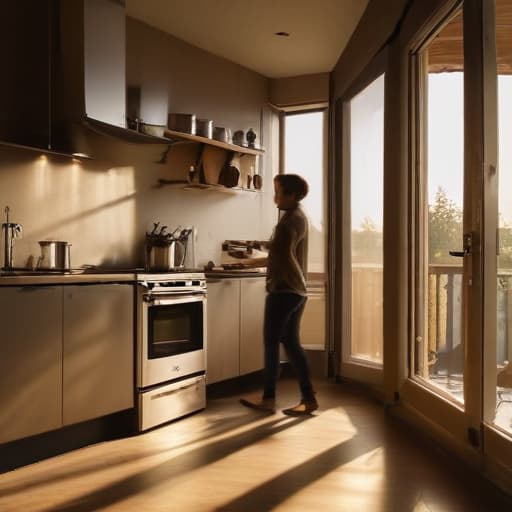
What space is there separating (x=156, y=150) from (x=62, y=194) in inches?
35.8

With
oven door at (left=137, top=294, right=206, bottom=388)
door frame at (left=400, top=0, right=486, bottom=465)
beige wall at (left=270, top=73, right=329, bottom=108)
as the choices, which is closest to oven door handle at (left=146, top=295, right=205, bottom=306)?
oven door at (left=137, top=294, right=206, bottom=388)

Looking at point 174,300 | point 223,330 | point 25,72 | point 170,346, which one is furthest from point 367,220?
point 25,72

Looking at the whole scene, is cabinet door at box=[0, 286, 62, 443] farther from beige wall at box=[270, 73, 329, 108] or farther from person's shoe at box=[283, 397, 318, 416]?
beige wall at box=[270, 73, 329, 108]

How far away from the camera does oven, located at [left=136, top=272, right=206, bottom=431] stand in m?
3.35

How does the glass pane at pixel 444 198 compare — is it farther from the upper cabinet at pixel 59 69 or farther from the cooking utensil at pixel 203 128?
the upper cabinet at pixel 59 69

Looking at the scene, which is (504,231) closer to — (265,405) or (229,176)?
(265,405)

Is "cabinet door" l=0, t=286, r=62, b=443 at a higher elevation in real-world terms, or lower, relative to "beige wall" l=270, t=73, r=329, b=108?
lower

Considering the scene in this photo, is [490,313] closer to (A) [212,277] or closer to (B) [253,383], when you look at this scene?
(A) [212,277]

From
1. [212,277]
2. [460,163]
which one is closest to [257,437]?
[212,277]

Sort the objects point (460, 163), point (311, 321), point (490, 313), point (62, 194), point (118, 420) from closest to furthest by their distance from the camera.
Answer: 1. point (490, 313)
2. point (460, 163)
3. point (118, 420)
4. point (62, 194)
5. point (311, 321)

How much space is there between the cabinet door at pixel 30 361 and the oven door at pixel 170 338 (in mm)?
554

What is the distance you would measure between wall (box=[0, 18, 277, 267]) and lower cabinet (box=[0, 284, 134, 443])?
0.63 metres

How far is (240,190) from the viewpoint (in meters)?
4.96

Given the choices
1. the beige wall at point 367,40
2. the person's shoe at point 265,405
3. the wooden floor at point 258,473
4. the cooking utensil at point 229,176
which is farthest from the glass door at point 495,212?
the cooking utensil at point 229,176
